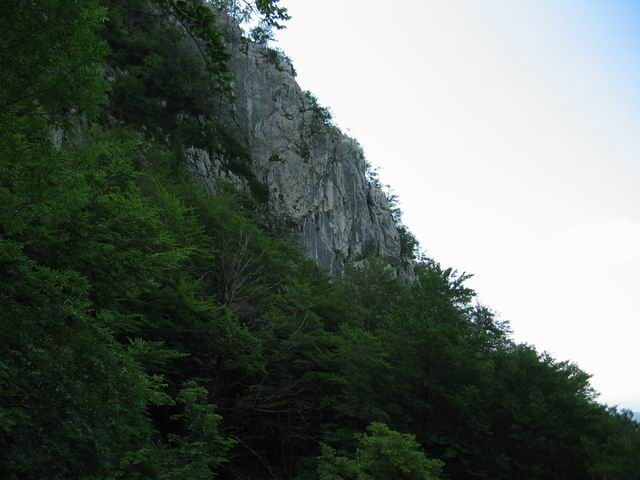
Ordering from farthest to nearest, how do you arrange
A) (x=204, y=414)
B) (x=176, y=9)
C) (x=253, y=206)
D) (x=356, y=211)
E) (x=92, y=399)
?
(x=356, y=211) < (x=253, y=206) < (x=204, y=414) < (x=92, y=399) < (x=176, y=9)

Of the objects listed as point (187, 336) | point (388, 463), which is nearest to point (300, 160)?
point (187, 336)

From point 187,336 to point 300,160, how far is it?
23.8m

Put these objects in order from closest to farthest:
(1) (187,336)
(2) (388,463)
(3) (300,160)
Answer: (2) (388,463) → (1) (187,336) → (3) (300,160)

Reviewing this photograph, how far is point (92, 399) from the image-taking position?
539 cm

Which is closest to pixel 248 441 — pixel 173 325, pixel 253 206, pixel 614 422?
pixel 173 325

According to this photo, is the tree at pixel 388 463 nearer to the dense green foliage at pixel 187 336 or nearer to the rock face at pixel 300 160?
the dense green foliage at pixel 187 336

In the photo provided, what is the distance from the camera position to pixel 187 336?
13789mm

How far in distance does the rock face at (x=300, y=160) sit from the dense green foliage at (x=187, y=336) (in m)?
4.53

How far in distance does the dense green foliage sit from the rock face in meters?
4.53

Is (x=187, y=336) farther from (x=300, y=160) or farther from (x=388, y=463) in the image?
(x=300, y=160)

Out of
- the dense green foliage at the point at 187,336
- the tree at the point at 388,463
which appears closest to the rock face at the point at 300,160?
the dense green foliage at the point at 187,336

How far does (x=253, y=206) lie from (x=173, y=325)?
737 inches

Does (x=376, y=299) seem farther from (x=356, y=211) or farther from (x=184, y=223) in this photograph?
(x=356, y=211)

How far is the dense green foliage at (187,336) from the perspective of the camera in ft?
15.6
